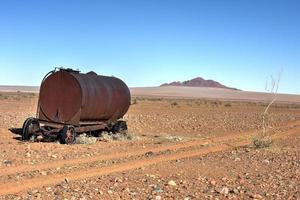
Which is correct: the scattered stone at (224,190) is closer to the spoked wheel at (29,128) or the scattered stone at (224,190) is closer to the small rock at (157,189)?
the small rock at (157,189)

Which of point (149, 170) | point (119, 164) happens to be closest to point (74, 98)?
point (119, 164)

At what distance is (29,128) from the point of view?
750 inches

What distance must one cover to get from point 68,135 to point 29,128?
1557 millimetres

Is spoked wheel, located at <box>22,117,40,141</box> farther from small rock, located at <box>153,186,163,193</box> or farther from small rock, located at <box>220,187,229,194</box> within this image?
small rock, located at <box>220,187,229,194</box>

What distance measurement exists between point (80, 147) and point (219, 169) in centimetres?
609

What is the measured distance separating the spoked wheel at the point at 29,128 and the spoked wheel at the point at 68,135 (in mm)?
1288

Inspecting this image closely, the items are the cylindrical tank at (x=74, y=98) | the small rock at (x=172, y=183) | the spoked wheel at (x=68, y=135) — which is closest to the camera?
the small rock at (x=172, y=183)

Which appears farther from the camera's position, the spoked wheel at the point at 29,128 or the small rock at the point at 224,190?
the spoked wheel at the point at 29,128

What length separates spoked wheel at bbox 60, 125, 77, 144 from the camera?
18.4m

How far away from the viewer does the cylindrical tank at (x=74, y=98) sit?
19562mm

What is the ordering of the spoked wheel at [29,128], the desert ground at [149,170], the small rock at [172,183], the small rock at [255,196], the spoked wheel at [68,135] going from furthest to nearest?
1. the spoked wheel at [29,128]
2. the spoked wheel at [68,135]
3. the small rock at [172,183]
4. the desert ground at [149,170]
5. the small rock at [255,196]

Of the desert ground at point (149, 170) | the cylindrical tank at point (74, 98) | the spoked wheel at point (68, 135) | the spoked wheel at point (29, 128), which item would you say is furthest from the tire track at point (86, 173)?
the spoked wheel at point (29, 128)

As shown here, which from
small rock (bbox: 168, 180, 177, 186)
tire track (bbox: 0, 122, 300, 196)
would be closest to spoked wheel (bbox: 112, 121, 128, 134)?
tire track (bbox: 0, 122, 300, 196)

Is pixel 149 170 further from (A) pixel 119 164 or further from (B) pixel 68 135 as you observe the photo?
(B) pixel 68 135
